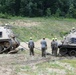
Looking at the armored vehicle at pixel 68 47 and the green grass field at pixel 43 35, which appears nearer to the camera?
the green grass field at pixel 43 35

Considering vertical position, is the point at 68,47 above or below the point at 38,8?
above

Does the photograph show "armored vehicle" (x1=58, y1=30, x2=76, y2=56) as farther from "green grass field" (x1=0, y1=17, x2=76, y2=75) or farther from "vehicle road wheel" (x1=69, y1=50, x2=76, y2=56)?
"green grass field" (x1=0, y1=17, x2=76, y2=75)

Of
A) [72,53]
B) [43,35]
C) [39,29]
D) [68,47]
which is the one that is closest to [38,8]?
[39,29]

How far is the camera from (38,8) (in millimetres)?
63938

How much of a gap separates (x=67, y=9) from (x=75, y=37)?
39072 mm

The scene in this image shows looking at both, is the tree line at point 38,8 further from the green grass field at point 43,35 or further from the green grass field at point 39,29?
the green grass field at point 39,29

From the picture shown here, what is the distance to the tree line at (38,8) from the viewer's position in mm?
61688

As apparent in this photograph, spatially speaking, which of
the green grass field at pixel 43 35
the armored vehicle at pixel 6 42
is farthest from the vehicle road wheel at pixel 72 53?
the armored vehicle at pixel 6 42

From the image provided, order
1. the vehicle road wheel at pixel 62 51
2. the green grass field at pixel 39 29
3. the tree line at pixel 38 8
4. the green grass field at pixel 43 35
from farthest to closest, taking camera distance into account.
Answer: the tree line at pixel 38 8 < the green grass field at pixel 39 29 < the vehicle road wheel at pixel 62 51 < the green grass field at pixel 43 35

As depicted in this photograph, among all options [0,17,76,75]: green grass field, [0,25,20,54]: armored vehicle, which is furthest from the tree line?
[0,25,20,54]: armored vehicle

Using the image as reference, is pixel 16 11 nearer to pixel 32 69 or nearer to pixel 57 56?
pixel 57 56

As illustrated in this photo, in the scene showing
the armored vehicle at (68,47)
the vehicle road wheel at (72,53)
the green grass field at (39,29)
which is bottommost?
the green grass field at (39,29)

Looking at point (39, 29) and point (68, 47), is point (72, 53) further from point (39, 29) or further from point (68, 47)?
point (39, 29)

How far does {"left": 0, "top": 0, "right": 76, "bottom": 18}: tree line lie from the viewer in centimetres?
6169
